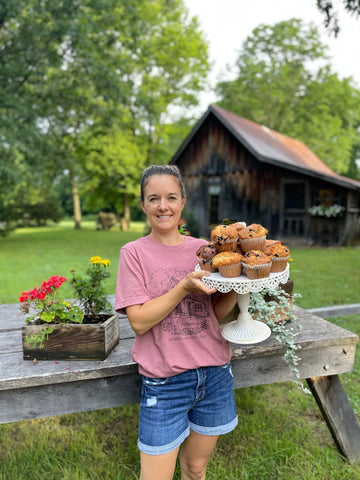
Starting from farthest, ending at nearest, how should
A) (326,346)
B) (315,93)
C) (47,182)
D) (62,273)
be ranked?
(315,93), (47,182), (62,273), (326,346)

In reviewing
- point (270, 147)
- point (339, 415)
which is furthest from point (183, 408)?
point (270, 147)

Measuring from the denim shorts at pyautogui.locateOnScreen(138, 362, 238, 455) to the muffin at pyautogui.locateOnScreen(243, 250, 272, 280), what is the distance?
50 cm

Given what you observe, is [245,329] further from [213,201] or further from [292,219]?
[213,201]

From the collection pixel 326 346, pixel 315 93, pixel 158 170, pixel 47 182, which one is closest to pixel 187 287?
pixel 158 170

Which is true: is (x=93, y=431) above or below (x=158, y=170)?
below

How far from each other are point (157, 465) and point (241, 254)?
1.01 meters

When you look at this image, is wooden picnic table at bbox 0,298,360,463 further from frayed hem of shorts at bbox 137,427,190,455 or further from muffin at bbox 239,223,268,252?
muffin at bbox 239,223,268,252

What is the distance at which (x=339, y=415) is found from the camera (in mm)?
2400

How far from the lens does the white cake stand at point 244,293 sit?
1585 millimetres

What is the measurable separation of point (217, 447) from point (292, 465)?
0.51m

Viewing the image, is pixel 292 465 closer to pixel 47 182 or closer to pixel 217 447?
pixel 217 447

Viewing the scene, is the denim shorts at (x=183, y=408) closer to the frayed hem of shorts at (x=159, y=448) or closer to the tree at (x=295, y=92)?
the frayed hem of shorts at (x=159, y=448)

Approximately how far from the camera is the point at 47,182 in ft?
72.4

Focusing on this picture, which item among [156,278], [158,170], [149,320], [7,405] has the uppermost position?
[158,170]
